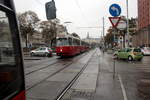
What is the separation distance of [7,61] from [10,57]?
0.09 metres

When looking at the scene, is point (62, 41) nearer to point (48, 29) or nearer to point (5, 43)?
point (5, 43)

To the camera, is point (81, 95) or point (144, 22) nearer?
point (81, 95)

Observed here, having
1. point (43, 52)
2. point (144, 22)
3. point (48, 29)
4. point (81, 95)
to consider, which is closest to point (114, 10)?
point (81, 95)

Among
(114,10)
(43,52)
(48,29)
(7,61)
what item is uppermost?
(48,29)

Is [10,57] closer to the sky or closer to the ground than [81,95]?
closer to the sky

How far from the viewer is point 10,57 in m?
2.99

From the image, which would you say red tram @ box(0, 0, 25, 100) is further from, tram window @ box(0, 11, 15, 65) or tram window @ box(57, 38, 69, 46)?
tram window @ box(57, 38, 69, 46)

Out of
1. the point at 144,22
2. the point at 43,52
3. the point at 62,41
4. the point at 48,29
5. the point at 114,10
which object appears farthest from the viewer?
the point at 144,22

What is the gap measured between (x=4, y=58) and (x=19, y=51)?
323mm

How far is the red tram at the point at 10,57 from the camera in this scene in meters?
2.75

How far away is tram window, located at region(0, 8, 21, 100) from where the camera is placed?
2707 millimetres

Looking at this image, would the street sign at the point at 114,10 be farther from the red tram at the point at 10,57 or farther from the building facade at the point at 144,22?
the building facade at the point at 144,22

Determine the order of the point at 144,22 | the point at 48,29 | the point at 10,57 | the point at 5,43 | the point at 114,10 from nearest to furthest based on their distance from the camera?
the point at 5,43 < the point at 10,57 < the point at 114,10 < the point at 48,29 < the point at 144,22

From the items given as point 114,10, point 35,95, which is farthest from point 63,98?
point 114,10
